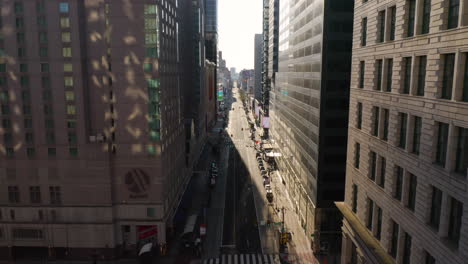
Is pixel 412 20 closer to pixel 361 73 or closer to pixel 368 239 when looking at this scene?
pixel 361 73

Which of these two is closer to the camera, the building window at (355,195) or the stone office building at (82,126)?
the building window at (355,195)

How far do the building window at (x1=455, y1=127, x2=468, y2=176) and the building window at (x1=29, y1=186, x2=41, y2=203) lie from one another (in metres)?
65.1

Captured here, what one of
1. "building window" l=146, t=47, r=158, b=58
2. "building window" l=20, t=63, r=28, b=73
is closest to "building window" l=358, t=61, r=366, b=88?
"building window" l=146, t=47, r=158, b=58

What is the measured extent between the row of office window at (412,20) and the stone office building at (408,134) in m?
0.07

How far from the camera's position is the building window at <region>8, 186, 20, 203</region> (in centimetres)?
6531

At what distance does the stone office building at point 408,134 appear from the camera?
76.7 ft

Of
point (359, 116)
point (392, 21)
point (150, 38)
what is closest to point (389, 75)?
point (392, 21)

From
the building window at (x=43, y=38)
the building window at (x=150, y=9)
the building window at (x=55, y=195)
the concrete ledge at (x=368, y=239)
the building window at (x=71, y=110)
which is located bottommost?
the building window at (x=55, y=195)

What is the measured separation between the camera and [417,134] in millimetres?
28875

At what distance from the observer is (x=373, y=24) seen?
36.4m

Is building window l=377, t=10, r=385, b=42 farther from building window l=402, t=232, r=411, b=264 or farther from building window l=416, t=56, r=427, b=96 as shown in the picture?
building window l=402, t=232, r=411, b=264

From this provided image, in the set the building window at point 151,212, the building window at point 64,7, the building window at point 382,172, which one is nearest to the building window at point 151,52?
the building window at point 64,7

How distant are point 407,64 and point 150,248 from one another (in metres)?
50.2

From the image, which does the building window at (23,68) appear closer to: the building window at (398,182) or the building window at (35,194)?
the building window at (35,194)
